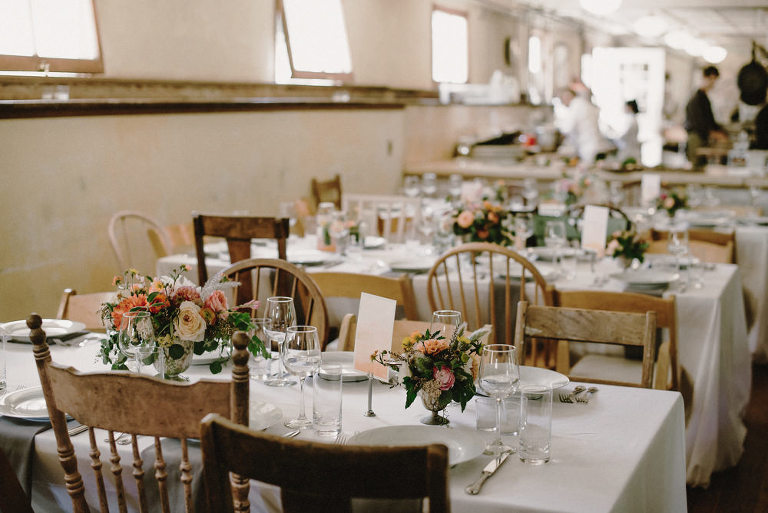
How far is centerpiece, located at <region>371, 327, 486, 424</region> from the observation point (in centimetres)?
175

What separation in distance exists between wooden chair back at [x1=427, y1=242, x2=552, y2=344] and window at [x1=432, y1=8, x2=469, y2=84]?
5760 millimetres

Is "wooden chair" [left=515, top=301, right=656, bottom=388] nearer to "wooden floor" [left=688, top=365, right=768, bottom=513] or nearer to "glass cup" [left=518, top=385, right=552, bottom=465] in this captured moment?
"glass cup" [left=518, top=385, right=552, bottom=465]

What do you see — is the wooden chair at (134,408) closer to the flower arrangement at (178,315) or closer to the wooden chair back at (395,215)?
the flower arrangement at (178,315)

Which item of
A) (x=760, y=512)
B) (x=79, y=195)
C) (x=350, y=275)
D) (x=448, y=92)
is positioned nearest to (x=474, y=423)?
(x=350, y=275)

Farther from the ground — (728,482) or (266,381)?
(266,381)

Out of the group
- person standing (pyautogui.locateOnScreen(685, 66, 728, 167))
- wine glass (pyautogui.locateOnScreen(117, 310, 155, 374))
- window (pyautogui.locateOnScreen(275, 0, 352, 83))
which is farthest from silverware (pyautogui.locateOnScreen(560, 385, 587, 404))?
person standing (pyautogui.locateOnScreen(685, 66, 728, 167))

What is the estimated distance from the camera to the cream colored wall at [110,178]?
4.02m

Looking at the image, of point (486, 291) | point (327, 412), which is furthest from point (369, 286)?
point (327, 412)

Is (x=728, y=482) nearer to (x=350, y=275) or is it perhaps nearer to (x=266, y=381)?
(x=350, y=275)

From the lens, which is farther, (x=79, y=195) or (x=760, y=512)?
(x=79, y=195)

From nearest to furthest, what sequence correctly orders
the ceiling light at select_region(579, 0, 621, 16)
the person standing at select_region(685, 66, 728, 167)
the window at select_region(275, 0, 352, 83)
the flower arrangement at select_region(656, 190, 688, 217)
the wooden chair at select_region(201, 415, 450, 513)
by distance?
1. the wooden chair at select_region(201, 415, 450, 513)
2. the flower arrangement at select_region(656, 190, 688, 217)
3. the window at select_region(275, 0, 352, 83)
4. the ceiling light at select_region(579, 0, 621, 16)
5. the person standing at select_region(685, 66, 728, 167)

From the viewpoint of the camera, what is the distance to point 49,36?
4.46 meters

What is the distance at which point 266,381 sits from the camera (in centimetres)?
214

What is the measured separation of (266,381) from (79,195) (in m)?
2.60
